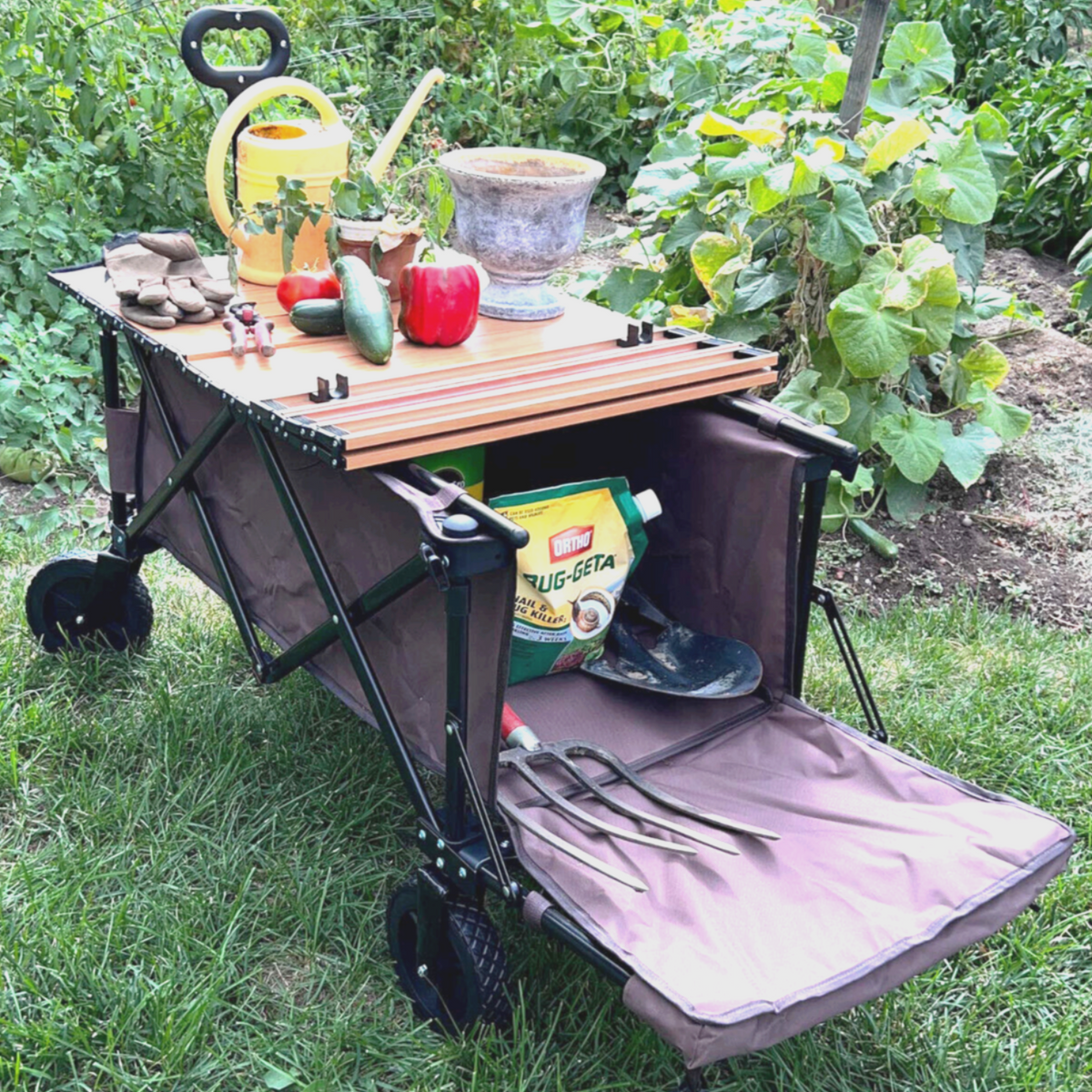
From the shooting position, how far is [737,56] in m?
3.59

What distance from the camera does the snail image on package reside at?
77.5 inches

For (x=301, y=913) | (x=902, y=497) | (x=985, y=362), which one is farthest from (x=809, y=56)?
(x=301, y=913)

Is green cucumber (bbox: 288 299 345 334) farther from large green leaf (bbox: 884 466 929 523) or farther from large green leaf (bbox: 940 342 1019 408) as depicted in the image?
large green leaf (bbox: 940 342 1019 408)

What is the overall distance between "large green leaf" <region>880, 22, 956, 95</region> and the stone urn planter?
4.51 ft

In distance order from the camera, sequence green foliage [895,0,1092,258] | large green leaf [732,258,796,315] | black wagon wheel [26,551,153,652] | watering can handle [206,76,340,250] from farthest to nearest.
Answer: green foliage [895,0,1092,258]
large green leaf [732,258,796,315]
black wagon wheel [26,551,153,652]
watering can handle [206,76,340,250]

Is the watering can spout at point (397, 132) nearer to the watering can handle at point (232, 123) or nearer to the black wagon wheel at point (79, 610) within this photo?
the watering can handle at point (232, 123)

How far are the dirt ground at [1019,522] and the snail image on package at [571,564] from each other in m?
1.07

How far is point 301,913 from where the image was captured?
1.99m

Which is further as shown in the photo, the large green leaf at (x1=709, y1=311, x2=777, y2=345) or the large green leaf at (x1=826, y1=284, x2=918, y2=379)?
the large green leaf at (x1=709, y1=311, x2=777, y2=345)

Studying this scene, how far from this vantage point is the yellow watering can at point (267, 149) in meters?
2.16

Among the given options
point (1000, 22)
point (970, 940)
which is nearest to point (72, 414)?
point (970, 940)

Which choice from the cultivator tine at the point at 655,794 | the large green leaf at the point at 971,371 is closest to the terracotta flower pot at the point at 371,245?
the cultivator tine at the point at 655,794

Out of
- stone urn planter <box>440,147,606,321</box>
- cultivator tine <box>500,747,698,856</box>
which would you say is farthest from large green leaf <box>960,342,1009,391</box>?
cultivator tine <box>500,747,698,856</box>

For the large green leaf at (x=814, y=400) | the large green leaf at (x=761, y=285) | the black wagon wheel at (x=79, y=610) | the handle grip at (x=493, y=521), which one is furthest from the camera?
the large green leaf at (x=761, y=285)
